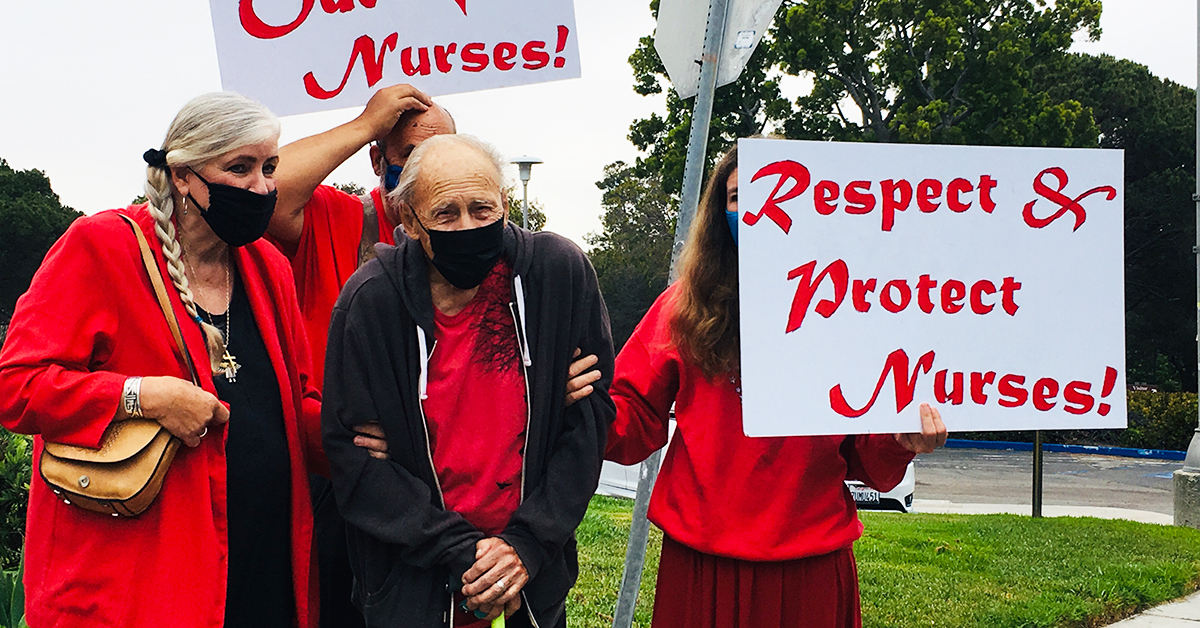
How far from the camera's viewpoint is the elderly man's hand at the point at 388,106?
2469 millimetres

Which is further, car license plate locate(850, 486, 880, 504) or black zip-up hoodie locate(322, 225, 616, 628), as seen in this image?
car license plate locate(850, 486, 880, 504)

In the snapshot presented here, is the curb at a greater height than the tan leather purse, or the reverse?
the tan leather purse

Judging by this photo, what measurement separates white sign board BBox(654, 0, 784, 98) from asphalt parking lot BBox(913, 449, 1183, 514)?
12155 millimetres

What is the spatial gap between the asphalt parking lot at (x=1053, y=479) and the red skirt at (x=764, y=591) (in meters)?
12.2

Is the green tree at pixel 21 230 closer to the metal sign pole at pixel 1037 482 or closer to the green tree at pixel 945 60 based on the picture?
the green tree at pixel 945 60

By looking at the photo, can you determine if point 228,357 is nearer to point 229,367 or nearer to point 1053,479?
point 229,367

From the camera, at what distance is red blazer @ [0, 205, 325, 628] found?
73.6 inches

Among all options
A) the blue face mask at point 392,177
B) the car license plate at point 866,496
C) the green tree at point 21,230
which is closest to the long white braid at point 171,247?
the blue face mask at point 392,177

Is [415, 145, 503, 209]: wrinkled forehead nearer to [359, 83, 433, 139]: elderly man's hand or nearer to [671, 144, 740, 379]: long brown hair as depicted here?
[359, 83, 433, 139]: elderly man's hand

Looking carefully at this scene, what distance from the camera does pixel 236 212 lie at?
2.10 metres

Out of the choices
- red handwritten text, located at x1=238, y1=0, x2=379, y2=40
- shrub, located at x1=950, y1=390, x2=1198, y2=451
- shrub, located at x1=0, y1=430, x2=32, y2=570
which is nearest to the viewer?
red handwritten text, located at x1=238, y1=0, x2=379, y2=40

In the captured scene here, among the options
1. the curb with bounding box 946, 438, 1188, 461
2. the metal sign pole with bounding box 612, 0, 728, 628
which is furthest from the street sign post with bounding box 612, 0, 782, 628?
the curb with bounding box 946, 438, 1188, 461

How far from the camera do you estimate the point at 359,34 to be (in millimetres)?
2742

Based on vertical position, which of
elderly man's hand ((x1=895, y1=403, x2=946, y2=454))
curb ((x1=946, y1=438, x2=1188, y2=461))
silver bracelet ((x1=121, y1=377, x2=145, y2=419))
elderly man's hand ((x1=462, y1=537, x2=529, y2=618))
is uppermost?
silver bracelet ((x1=121, y1=377, x2=145, y2=419))
